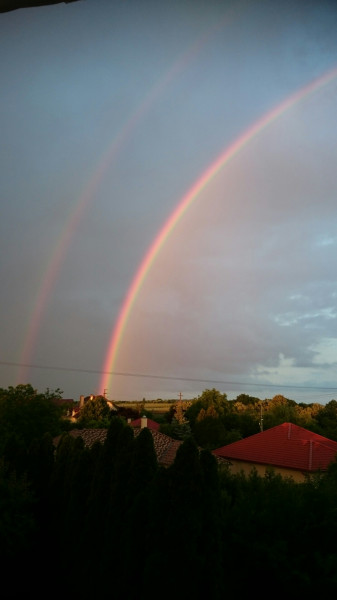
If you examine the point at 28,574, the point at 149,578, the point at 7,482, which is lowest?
the point at 28,574

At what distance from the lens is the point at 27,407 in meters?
40.2

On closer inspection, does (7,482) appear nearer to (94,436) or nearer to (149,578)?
(149,578)

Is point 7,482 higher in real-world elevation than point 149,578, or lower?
higher

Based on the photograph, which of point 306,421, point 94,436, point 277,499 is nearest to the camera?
point 277,499

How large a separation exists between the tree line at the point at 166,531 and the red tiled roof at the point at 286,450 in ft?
65.8

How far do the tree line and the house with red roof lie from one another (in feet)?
61.6

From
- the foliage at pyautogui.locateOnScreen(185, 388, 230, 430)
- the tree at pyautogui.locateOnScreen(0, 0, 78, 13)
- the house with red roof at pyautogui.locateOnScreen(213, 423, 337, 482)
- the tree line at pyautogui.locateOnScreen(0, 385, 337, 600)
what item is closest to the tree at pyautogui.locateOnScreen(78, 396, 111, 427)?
the foliage at pyautogui.locateOnScreen(185, 388, 230, 430)

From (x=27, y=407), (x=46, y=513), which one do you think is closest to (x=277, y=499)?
(x=46, y=513)

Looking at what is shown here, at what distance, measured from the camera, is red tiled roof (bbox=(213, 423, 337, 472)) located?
33562 millimetres

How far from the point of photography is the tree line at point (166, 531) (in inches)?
428

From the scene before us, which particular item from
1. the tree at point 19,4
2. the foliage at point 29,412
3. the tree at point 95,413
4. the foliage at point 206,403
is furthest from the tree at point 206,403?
the tree at point 19,4

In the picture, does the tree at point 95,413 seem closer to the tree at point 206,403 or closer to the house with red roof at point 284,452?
the tree at point 206,403

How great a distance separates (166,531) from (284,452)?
2714cm

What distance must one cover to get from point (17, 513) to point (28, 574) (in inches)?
132
